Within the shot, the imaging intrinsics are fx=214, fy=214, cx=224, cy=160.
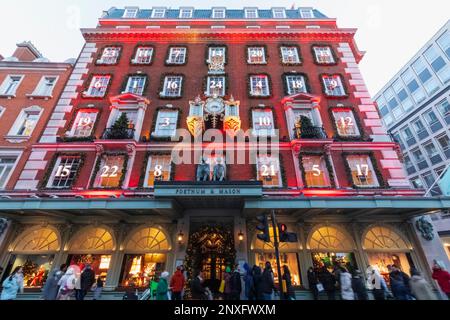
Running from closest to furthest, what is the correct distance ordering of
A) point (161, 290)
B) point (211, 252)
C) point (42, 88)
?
point (161, 290) < point (211, 252) < point (42, 88)

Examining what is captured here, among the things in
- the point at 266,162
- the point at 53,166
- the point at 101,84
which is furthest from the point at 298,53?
the point at 53,166

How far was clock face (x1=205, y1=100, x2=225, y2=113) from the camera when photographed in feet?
50.9

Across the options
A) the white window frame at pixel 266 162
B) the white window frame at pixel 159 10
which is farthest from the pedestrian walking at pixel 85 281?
the white window frame at pixel 159 10

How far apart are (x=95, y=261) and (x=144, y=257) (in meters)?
2.73

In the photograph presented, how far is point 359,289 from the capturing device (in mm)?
8906

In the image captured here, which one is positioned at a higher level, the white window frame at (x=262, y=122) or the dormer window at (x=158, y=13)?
the dormer window at (x=158, y=13)

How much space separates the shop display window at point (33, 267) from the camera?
11.7m

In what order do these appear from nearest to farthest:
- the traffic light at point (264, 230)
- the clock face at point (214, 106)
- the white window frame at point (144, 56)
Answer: the traffic light at point (264, 230) < the clock face at point (214, 106) < the white window frame at point (144, 56)

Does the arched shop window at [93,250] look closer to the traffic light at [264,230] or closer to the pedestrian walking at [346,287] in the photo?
the traffic light at [264,230]

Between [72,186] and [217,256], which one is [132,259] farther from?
[72,186]

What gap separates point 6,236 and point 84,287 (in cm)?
708

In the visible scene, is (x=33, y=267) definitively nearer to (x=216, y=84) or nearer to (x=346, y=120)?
(x=216, y=84)

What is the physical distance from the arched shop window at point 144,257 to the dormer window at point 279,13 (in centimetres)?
A: 2431

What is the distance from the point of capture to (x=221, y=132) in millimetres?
15617
